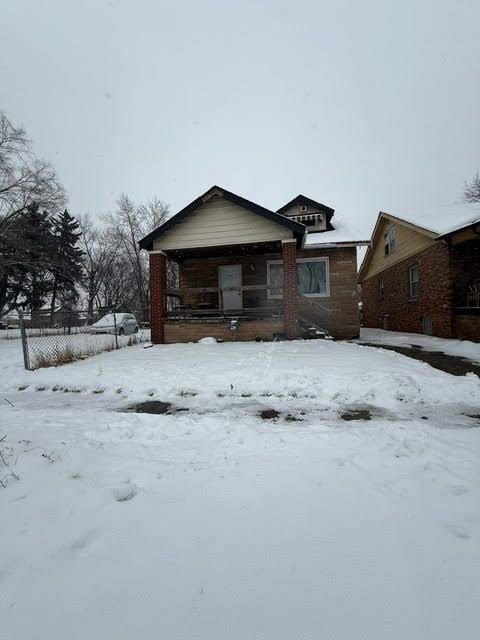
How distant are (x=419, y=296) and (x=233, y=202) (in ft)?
29.8

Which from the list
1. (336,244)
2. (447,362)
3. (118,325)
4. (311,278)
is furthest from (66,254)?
(447,362)

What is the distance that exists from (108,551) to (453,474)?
2668mm

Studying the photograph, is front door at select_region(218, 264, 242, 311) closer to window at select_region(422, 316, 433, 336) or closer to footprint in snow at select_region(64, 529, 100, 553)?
window at select_region(422, 316, 433, 336)

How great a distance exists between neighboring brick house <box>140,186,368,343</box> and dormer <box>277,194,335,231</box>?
0.05m

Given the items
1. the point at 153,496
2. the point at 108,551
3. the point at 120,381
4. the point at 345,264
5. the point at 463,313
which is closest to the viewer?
the point at 108,551

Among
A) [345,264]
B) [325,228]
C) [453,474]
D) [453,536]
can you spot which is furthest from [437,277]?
[453,536]

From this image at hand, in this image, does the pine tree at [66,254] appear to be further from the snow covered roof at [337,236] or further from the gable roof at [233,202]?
the snow covered roof at [337,236]

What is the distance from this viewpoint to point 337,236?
40.0 feet

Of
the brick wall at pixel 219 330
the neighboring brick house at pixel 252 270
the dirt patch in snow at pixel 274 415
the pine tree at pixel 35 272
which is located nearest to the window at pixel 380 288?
the neighboring brick house at pixel 252 270

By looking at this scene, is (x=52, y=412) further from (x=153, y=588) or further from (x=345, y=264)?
(x=345, y=264)

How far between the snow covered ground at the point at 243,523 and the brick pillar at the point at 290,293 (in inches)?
204

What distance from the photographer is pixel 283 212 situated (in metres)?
14.1

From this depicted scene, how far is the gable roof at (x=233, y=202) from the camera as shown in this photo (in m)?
9.22

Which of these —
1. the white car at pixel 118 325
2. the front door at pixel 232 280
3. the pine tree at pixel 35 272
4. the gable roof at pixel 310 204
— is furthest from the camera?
the pine tree at pixel 35 272
